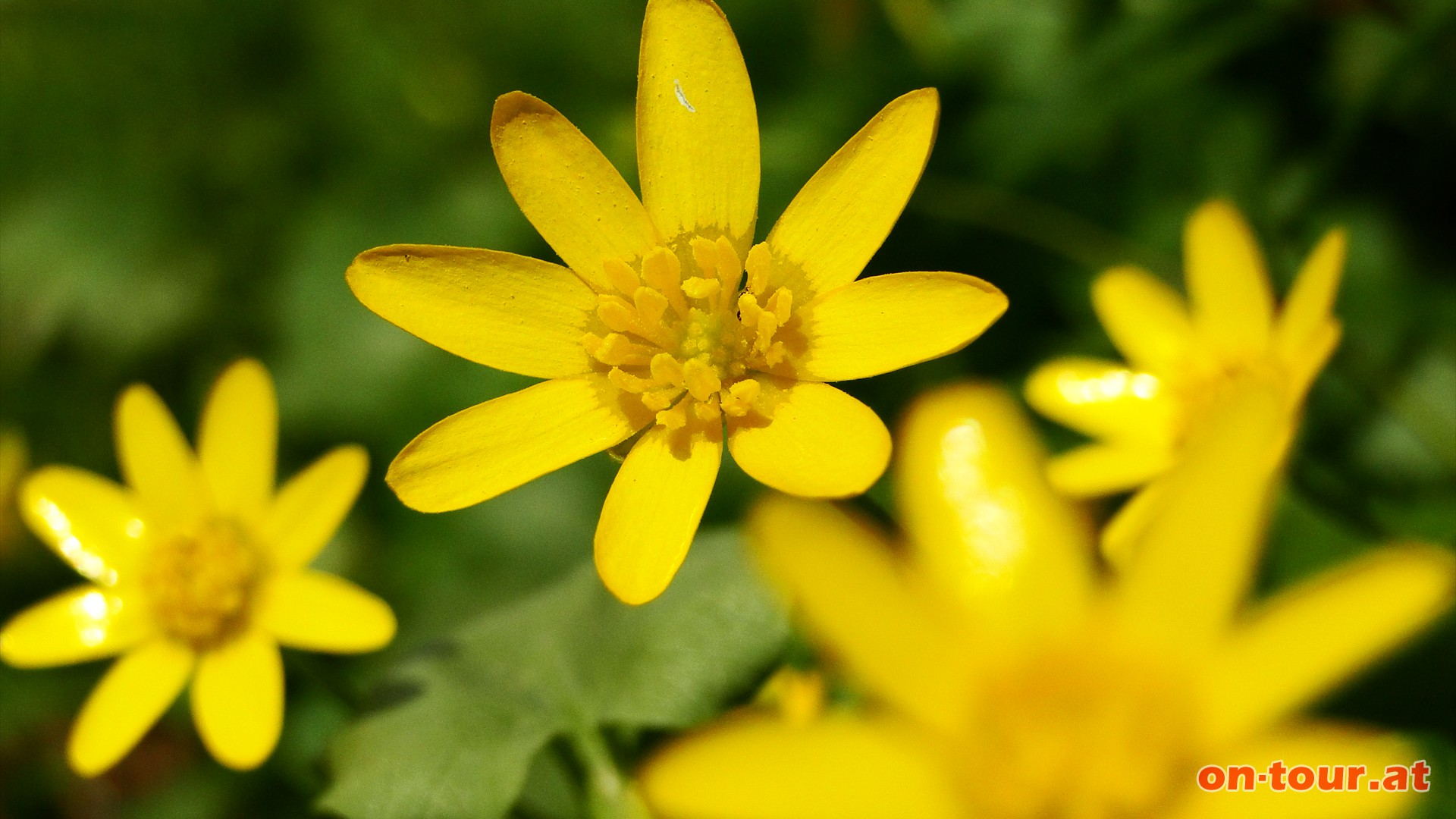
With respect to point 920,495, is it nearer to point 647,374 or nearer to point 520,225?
point 647,374

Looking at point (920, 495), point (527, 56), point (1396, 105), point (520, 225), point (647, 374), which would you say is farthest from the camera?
point (527, 56)

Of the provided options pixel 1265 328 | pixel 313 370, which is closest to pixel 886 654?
pixel 1265 328

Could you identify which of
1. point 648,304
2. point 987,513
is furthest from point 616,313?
point 987,513

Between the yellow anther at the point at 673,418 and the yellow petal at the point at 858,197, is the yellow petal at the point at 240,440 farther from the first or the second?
the yellow petal at the point at 858,197

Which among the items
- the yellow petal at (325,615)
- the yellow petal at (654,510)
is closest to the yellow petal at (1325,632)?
the yellow petal at (654,510)

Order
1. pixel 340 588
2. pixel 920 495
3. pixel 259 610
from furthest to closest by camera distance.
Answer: pixel 259 610 → pixel 340 588 → pixel 920 495

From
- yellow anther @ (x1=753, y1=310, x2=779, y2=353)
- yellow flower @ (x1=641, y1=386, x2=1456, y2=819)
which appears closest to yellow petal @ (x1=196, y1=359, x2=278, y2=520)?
yellow anther @ (x1=753, y1=310, x2=779, y2=353)
